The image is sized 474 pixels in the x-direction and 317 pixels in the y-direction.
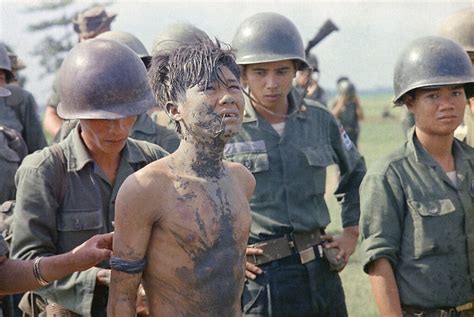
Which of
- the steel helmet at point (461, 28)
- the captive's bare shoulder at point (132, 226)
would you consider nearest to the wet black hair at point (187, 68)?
the captive's bare shoulder at point (132, 226)

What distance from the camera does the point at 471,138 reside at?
690 centimetres

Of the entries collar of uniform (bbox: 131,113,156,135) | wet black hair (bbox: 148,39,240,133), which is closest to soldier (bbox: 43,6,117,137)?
collar of uniform (bbox: 131,113,156,135)

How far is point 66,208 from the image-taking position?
5.05m

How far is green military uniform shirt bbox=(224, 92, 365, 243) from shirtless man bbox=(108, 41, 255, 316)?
6.28 feet

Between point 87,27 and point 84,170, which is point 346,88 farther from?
point 84,170

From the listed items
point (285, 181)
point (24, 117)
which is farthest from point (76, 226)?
point (24, 117)

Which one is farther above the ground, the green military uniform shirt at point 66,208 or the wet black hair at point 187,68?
the wet black hair at point 187,68

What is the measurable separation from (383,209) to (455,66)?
869 millimetres

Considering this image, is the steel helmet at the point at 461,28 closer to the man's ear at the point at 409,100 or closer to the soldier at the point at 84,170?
the man's ear at the point at 409,100

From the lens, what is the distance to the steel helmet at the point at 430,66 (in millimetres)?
5559

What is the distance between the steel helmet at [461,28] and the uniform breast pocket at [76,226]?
3357 millimetres

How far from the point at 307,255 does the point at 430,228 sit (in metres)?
1.07

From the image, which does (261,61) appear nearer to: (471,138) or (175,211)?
(471,138)

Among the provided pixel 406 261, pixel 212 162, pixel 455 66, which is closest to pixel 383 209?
pixel 406 261
